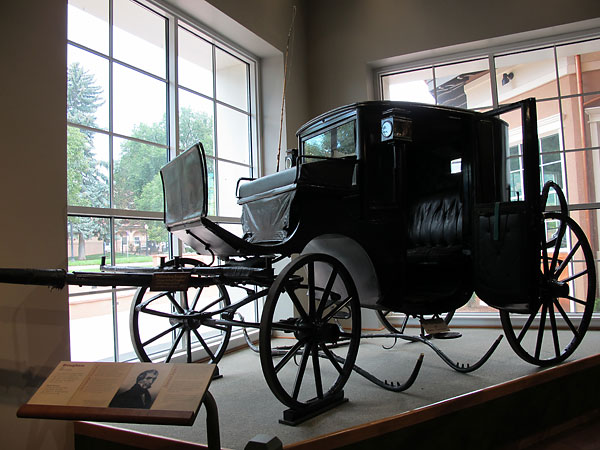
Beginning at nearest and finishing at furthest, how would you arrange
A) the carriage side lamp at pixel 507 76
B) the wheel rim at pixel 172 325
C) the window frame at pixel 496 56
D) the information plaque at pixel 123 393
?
the information plaque at pixel 123 393 → the wheel rim at pixel 172 325 → the window frame at pixel 496 56 → the carriage side lamp at pixel 507 76

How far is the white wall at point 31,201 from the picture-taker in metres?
1.91

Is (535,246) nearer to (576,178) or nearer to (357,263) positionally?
(357,263)

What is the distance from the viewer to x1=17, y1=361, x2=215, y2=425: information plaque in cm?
115

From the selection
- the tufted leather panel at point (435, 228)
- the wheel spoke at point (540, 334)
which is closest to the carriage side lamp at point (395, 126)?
the tufted leather panel at point (435, 228)

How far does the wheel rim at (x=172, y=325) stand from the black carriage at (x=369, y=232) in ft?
0.06

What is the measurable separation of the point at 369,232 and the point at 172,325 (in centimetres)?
142

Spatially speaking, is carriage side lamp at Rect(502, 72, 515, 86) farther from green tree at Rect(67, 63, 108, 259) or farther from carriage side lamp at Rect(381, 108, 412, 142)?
green tree at Rect(67, 63, 108, 259)

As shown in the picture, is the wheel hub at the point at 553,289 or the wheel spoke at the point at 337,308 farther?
the wheel hub at the point at 553,289

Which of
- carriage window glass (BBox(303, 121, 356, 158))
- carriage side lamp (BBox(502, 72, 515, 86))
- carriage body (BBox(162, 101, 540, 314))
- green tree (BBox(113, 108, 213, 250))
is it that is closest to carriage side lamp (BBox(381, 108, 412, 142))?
carriage body (BBox(162, 101, 540, 314))

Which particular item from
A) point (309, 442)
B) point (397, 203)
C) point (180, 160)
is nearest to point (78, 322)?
point (180, 160)

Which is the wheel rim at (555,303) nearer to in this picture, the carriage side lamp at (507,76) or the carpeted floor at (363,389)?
the carpeted floor at (363,389)

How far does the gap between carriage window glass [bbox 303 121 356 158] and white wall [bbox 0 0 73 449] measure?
1.41 metres

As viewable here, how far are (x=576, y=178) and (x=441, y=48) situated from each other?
2208 millimetres

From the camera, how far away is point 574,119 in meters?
4.66
